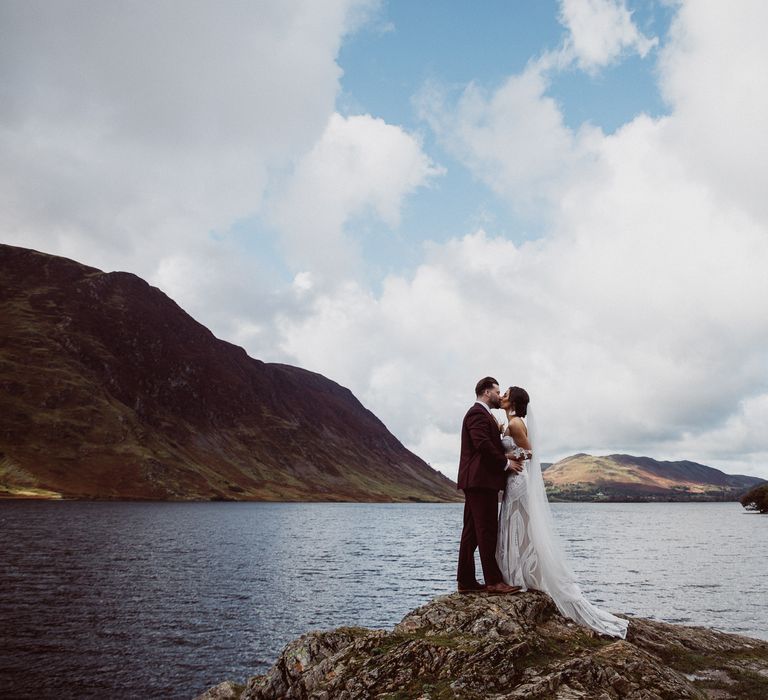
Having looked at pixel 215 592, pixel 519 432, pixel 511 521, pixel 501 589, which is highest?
pixel 519 432

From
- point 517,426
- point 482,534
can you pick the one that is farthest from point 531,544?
point 517,426

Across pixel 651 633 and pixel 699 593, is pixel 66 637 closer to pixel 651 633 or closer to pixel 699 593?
pixel 651 633

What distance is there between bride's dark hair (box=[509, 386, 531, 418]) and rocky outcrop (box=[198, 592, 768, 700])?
422 centimetres

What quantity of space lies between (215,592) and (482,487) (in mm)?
38329

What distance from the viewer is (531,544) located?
1348cm

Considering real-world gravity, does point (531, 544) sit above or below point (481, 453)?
below

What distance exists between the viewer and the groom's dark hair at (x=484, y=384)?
14375 mm

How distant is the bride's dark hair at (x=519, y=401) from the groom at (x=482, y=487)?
0.68 meters

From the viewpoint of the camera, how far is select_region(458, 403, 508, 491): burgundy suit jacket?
13477 mm

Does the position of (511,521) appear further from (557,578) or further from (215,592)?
→ (215,592)

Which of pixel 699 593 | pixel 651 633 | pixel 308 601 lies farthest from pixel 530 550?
pixel 699 593

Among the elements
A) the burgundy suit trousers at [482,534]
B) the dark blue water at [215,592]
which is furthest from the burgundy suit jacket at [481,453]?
the dark blue water at [215,592]

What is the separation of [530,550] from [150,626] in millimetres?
29313

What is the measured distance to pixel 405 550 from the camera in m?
81.1
